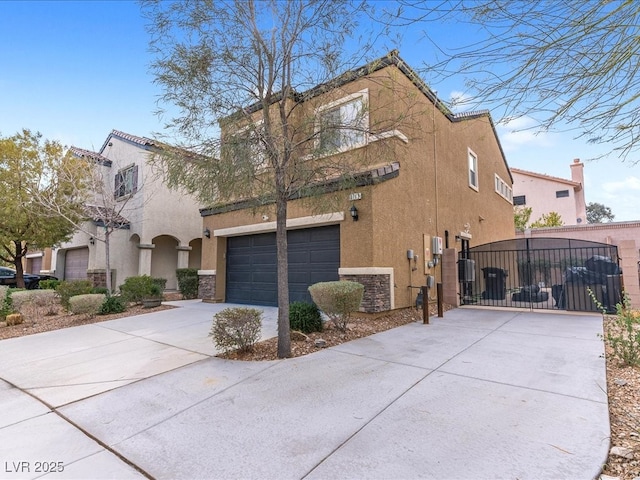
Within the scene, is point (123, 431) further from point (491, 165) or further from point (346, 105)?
point (491, 165)

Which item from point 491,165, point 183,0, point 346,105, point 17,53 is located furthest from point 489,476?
point 491,165

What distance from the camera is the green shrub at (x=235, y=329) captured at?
5.28 metres

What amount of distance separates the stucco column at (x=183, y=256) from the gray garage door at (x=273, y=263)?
5939mm

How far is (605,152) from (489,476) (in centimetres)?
335

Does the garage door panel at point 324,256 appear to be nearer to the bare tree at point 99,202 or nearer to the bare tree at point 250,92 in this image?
the bare tree at point 250,92

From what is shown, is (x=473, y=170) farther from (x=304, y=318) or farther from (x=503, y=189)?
(x=304, y=318)

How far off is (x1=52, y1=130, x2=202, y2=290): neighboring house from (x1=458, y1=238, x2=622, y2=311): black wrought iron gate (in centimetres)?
1263

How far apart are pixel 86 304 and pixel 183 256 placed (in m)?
7.98

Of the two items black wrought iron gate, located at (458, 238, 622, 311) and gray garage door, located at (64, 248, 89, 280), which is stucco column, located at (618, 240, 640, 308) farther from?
gray garage door, located at (64, 248, 89, 280)

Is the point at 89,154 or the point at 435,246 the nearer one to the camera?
the point at 435,246

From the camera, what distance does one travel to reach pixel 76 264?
1806cm

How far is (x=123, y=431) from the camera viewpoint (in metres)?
3.14

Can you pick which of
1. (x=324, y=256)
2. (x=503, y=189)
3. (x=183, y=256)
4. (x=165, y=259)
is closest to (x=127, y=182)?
(x=165, y=259)

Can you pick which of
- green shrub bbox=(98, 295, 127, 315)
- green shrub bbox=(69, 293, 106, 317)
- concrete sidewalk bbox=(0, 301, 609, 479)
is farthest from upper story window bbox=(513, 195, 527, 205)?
green shrub bbox=(69, 293, 106, 317)
